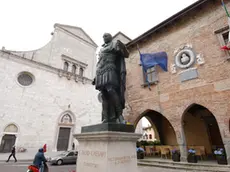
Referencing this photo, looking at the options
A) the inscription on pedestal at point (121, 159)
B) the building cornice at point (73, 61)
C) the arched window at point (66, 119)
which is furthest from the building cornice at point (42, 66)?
the inscription on pedestal at point (121, 159)

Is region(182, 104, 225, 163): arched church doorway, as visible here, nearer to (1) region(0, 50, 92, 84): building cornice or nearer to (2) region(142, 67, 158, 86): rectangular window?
(2) region(142, 67, 158, 86): rectangular window

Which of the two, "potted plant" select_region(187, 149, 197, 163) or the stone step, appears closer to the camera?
the stone step

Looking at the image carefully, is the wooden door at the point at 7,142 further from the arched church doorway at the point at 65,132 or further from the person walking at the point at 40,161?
the person walking at the point at 40,161

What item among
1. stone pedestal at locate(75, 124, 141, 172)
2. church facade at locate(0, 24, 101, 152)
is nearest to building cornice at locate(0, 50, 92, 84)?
church facade at locate(0, 24, 101, 152)

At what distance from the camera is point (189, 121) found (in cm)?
1069

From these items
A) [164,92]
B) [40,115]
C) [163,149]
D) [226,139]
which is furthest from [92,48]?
[226,139]

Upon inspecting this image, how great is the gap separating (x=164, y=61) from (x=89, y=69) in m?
14.7

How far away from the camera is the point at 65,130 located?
1691 cm

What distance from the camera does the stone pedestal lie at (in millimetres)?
2270

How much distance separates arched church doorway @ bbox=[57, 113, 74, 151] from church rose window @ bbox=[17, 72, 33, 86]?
5406 mm

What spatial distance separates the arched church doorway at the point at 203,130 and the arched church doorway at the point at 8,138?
586 inches

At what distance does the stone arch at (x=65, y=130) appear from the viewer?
16016 mm

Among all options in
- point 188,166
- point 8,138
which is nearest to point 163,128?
point 188,166

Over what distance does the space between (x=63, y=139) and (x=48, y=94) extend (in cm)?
560
